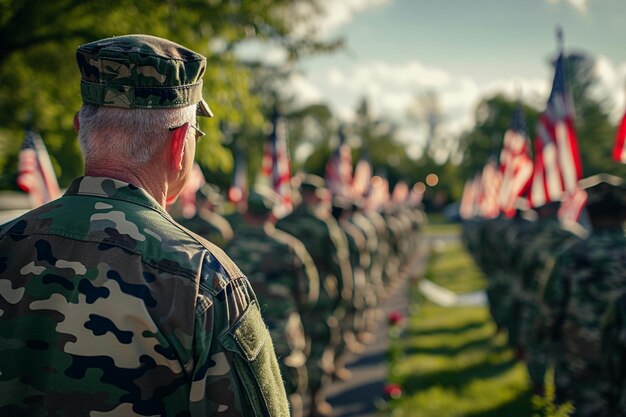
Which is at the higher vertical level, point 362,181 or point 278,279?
point 278,279

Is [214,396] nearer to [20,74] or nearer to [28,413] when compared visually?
[28,413]

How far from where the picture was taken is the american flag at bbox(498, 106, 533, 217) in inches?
355

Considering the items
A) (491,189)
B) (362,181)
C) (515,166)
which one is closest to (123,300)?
(515,166)

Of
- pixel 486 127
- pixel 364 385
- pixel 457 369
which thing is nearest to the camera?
pixel 364 385

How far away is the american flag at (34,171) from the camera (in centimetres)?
611

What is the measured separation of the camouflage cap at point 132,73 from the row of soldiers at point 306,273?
0.66m

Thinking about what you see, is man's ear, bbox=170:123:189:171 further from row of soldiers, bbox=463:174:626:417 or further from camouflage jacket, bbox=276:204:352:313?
camouflage jacket, bbox=276:204:352:313

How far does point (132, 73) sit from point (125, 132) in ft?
0.52

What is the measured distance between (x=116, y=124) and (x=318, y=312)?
16.7 feet

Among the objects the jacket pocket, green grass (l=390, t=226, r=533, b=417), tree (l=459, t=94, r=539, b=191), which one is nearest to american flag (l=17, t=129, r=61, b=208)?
green grass (l=390, t=226, r=533, b=417)

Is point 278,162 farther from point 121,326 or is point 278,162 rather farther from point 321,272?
point 121,326

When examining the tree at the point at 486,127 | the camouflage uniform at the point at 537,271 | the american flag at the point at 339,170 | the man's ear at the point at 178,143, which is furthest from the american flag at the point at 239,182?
the tree at the point at 486,127

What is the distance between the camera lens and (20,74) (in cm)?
783

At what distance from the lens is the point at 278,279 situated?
4.31 m
